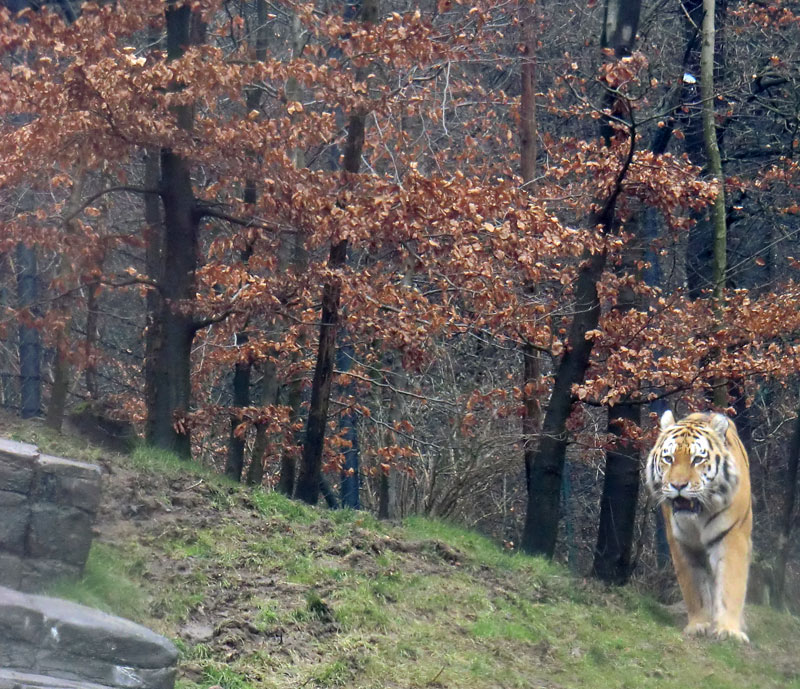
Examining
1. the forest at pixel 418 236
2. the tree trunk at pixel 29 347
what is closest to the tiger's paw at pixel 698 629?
the forest at pixel 418 236

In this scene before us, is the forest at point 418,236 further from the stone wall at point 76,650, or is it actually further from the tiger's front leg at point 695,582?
the stone wall at point 76,650

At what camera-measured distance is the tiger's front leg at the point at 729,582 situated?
33.5 ft

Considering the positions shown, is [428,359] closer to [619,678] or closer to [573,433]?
[573,433]

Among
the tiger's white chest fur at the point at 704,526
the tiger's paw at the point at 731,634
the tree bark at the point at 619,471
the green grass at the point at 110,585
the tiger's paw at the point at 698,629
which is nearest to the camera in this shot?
the green grass at the point at 110,585

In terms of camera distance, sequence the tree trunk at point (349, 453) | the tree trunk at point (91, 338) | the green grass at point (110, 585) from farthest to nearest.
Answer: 1. the tree trunk at point (349, 453)
2. the tree trunk at point (91, 338)
3. the green grass at point (110, 585)

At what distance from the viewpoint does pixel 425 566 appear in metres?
10.2

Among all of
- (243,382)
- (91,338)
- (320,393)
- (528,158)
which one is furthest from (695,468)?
(91,338)

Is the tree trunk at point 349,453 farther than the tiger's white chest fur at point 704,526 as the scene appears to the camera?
Yes

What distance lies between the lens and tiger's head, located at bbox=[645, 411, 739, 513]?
10352mm

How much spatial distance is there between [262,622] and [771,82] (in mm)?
12458

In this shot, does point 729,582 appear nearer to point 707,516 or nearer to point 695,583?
point 695,583

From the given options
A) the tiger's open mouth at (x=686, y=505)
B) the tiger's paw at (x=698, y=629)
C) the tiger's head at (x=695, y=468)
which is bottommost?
the tiger's paw at (x=698, y=629)

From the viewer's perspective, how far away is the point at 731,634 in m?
10.1

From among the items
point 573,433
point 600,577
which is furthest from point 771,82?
point 600,577
